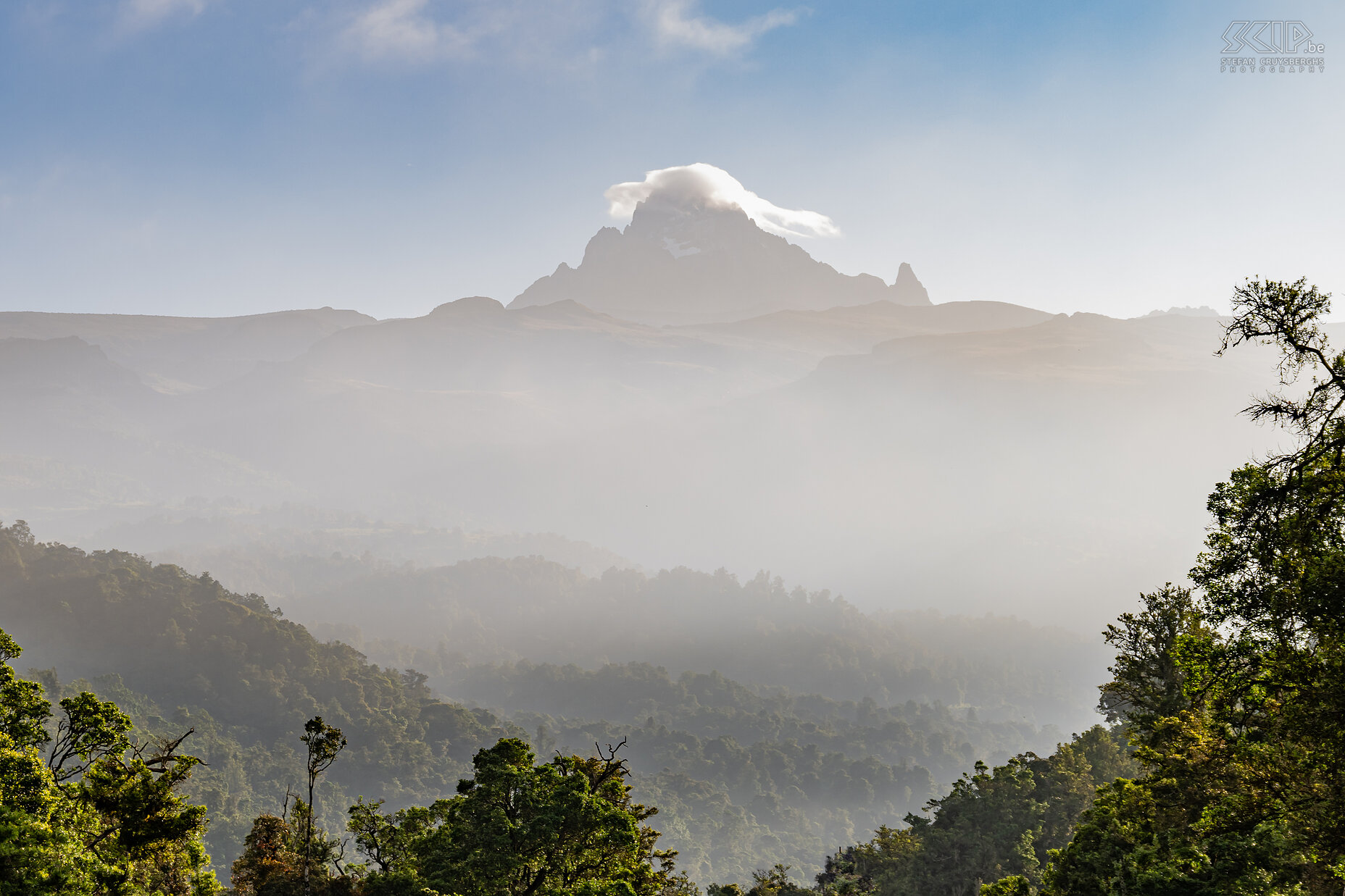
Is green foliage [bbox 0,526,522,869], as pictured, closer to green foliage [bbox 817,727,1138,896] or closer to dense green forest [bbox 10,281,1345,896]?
dense green forest [bbox 10,281,1345,896]

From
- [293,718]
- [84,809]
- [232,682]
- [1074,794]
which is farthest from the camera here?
[232,682]

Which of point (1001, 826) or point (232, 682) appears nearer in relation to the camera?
point (1001, 826)

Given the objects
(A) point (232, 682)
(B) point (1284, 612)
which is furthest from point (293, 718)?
(B) point (1284, 612)

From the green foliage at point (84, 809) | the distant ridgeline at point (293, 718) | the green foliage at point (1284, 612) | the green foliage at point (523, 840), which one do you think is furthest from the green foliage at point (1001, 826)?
the distant ridgeline at point (293, 718)

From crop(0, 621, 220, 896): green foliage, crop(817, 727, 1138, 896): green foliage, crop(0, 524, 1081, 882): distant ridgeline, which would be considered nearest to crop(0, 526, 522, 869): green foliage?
crop(0, 524, 1081, 882): distant ridgeline

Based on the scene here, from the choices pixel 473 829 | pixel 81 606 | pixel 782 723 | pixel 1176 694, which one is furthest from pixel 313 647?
pixel 1176 694

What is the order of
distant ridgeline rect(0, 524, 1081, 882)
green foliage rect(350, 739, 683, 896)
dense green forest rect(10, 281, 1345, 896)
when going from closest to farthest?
dense green forest rect(10, 281, 1345, 896) → green foliage rect(350, 739, 683, 896) → distant ridgeline rect(0, 524, 1081, 882)

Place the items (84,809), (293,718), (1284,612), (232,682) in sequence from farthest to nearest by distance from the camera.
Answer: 1. (232,682)
2. (293,718)
3. (84,809)
4. (1284,612)

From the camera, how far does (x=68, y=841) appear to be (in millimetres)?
14125

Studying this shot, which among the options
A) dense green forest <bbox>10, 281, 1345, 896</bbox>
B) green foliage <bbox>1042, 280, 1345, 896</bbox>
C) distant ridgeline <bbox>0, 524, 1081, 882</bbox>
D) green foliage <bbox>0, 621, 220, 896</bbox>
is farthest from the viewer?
distant ridgeline <bbox>0, 524, 1081, 882</bbox>

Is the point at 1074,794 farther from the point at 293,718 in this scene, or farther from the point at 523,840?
the point at 293,718

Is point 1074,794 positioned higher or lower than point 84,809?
higher

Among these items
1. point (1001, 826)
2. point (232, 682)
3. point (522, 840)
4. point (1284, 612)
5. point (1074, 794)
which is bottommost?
point (232, 682)

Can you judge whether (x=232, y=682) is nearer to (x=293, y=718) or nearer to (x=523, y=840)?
(x=293, y=718)
